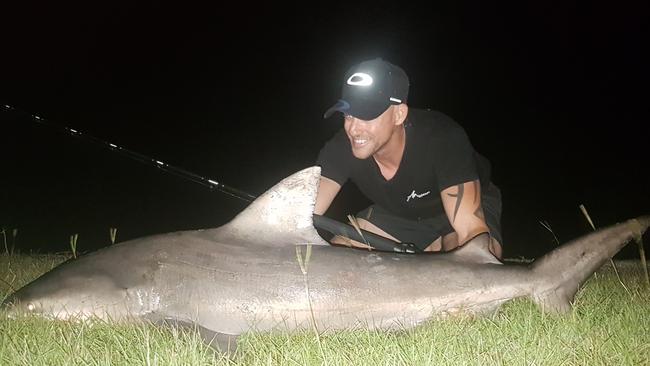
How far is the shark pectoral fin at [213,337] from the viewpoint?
256cm

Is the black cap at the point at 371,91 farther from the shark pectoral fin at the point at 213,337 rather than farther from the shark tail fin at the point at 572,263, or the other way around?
the shark pectoral fin at the point at 213,337

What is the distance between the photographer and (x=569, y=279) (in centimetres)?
290

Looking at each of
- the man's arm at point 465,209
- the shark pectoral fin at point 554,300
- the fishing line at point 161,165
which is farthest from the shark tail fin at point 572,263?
the fishing line at point 161,165

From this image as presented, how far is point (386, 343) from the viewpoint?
255cm

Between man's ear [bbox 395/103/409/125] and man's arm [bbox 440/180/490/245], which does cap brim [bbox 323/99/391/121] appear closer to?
man's ear [bbox 395/103/409/125]

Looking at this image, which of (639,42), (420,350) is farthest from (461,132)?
(639,42)

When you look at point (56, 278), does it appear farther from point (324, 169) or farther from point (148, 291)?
point (324, 169)

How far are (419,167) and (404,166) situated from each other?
11cm

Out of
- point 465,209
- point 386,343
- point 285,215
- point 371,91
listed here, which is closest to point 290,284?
point 285,215

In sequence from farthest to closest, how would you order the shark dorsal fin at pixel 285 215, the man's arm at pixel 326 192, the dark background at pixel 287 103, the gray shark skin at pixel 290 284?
the dark background at pixel 287 103 → the man's arm at pixel 326 192 → the shark dorsal fin at pixel 285 215 → the gray shark skin at pixel 290 284

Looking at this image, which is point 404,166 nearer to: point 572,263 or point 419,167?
point 419,167

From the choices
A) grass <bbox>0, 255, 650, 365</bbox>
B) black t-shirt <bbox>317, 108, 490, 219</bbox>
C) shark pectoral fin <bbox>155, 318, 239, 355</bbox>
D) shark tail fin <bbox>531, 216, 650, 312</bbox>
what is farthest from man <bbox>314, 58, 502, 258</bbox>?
shark pectoral fin <bbox>155, 318, 239, 355</bbox>

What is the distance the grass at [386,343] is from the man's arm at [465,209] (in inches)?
29.7

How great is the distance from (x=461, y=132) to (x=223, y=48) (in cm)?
7435
